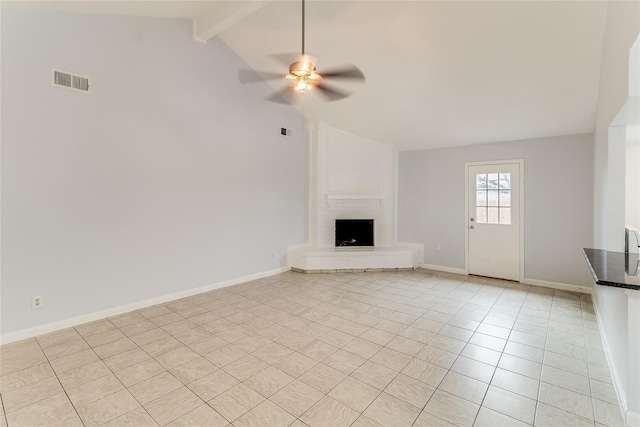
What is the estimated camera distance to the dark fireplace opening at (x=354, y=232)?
574 centimetres

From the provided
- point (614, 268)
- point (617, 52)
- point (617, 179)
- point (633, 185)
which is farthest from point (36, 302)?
point (633, 185)

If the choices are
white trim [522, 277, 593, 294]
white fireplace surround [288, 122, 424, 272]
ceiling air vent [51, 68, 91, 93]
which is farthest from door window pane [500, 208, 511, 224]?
ceiling air vent [51, 68, 91, 93]

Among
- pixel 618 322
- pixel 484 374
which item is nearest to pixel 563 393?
pixel 484 374

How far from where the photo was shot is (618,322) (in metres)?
2.15

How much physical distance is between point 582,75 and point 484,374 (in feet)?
10.8

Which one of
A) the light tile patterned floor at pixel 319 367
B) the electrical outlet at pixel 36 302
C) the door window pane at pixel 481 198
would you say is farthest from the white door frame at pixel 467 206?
the electrical outlet at pixel 36 302

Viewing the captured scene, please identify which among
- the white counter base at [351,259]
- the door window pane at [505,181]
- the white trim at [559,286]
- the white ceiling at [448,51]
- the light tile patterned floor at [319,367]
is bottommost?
the light tile patterned floor at [319,367]

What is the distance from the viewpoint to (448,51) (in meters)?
3.23

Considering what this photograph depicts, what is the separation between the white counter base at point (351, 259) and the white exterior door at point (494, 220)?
3.70ft

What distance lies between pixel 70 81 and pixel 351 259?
4.59 m

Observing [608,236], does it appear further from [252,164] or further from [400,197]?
[252,164]

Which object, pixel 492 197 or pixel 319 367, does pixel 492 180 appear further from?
pixel 319 367

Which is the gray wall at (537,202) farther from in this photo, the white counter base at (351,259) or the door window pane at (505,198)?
the white counter base at (351,259)

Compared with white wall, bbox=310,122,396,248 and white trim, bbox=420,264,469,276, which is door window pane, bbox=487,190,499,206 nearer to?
white trim, bbox=420,264,469,276
